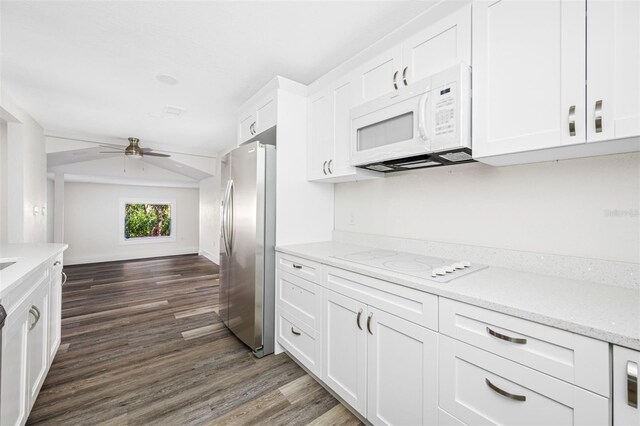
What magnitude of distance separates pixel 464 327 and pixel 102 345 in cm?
308

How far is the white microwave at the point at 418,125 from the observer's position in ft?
4.46

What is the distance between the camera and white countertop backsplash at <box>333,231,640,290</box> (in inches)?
47.1

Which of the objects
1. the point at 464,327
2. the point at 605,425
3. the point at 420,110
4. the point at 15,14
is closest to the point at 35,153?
the point at 15,14

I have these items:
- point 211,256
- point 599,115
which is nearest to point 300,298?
point 599,115

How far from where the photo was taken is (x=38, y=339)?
166 centimetres

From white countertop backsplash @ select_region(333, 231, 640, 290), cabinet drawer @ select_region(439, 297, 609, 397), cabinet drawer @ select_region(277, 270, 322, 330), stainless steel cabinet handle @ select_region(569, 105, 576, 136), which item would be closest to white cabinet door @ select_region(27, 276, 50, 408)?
cabinet drawer @ select_region(277, 270, 322, 330)

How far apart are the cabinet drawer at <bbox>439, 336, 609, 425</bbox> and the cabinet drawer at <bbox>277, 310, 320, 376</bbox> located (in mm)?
945

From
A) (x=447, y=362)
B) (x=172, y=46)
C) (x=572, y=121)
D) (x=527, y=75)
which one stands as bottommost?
(x=447, y=362)

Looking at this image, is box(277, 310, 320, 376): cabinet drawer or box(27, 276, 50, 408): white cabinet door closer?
box(27, 276, 50, 408): white cabinet door

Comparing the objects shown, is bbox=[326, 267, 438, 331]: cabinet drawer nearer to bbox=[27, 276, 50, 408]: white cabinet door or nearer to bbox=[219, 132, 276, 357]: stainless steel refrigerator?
bbox=[219, 132, 276, 357]: stainless steel refrigerator

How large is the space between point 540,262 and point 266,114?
92.4 inches

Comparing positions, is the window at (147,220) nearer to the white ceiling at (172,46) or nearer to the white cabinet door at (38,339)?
the white ceiling at (172,46)

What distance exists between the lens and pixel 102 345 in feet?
8.29

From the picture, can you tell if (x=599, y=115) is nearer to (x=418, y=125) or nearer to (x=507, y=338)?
(x=418, y=125)
